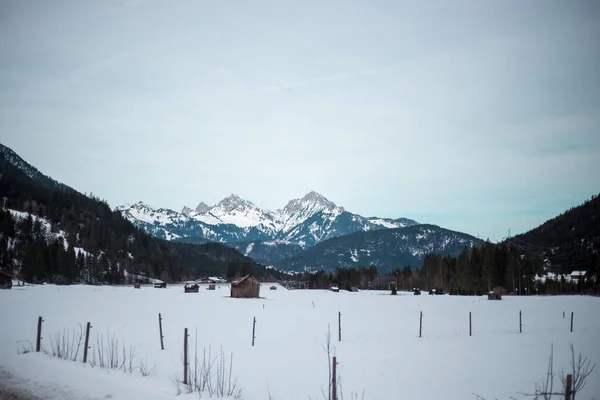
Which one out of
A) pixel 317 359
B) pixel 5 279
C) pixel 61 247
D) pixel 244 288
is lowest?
pixel 244 288

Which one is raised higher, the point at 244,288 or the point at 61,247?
the point at 61,247

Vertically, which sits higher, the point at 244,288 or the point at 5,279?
the point at 5,279

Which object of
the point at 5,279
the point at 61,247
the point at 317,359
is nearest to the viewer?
the point at 317,359

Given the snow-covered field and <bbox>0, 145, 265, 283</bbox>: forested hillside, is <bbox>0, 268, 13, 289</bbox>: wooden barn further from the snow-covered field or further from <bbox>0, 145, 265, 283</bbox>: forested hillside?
the snow-covered field

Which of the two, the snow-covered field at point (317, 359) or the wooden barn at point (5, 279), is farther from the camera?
the wooden barn at point (5, 279)

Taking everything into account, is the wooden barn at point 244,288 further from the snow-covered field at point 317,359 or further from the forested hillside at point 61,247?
the forested hillside at point 61,247

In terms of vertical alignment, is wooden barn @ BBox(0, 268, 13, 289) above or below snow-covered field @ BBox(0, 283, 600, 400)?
below

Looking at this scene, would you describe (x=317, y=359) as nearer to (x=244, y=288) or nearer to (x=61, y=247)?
(x=244, y=288)

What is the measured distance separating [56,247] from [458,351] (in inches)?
5303

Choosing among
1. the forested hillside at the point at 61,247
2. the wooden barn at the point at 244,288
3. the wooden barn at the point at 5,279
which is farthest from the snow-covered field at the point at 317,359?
the forested hillside at the point at 61,247

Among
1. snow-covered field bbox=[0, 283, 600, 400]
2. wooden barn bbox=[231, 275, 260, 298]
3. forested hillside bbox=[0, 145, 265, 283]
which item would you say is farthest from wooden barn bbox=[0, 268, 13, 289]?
snow-covered field bbox=[0, 283, 600, 400]

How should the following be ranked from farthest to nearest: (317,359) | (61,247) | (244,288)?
1. (61,247)
2. (244,288)
3. (317,359)

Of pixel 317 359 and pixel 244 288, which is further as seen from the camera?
pixel 244 288

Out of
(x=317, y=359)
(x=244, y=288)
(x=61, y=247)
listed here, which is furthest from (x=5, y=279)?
(x=317, y=359)
